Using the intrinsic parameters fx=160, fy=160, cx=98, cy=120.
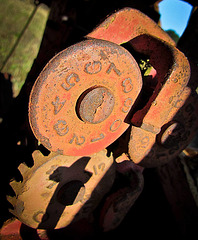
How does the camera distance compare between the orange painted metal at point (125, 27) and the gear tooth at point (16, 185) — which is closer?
the orange painted metal at point (125, 27)

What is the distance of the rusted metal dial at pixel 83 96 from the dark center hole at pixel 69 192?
0.30 m

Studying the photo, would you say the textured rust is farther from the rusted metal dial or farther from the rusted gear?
the rusted gear

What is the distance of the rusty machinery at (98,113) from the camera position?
0.77 meters

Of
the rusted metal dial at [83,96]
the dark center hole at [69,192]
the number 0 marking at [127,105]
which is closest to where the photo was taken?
the rusted metal dial at [83,96]

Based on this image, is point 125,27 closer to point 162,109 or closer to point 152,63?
point 152,63

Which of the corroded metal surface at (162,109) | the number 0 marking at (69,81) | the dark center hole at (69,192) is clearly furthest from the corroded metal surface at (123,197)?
the number 0 marking at (69,81)

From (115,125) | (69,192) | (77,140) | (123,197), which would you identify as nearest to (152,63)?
(115,125)

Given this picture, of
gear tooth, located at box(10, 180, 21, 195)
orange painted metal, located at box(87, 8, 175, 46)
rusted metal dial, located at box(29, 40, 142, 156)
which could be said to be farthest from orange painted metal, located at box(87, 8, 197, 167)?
gear tooth, located at box(10, 180, 21, 195)

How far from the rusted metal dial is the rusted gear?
224 mm

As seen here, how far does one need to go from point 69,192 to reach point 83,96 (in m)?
0.71

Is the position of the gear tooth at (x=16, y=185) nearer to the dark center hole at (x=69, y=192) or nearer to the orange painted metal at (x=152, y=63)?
the dark center hole at (x=69, y=192)

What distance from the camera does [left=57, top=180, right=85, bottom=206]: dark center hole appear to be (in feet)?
3.68

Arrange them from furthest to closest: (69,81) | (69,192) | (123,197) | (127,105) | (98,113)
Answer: (123,197) < (69,192) < (127,105) < (98,113) < (69,81)

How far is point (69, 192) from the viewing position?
3.70 ft
